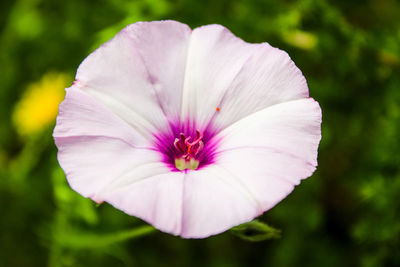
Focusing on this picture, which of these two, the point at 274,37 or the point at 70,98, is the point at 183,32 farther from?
the point at 274,37

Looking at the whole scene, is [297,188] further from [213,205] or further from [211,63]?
[213,205]

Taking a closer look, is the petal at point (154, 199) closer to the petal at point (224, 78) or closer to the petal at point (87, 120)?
the petal at point (87, 120)

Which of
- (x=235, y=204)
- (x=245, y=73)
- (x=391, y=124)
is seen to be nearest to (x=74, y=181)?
(x=235, y=204)

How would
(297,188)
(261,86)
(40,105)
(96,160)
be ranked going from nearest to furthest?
(96,160), (261,86), (297,188), (40,105)

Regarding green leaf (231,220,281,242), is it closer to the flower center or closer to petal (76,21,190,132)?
the flower center

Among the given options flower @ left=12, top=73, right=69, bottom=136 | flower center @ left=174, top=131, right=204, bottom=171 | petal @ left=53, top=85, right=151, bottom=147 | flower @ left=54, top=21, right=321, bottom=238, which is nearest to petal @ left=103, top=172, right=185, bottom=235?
flower @ left=54, top=21, right=321, bottom=238

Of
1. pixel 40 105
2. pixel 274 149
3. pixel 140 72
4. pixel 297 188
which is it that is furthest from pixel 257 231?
pixel 40 105
